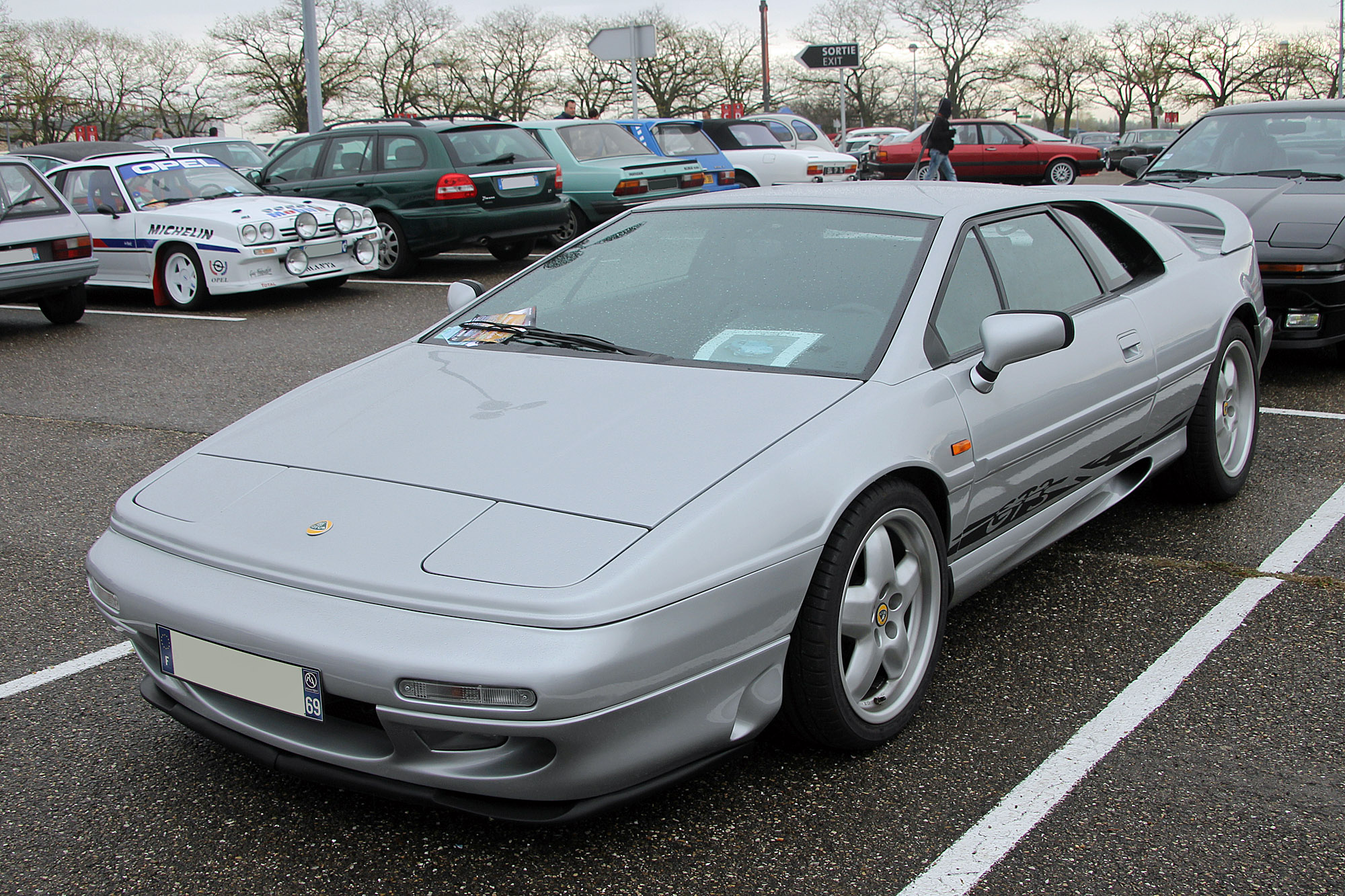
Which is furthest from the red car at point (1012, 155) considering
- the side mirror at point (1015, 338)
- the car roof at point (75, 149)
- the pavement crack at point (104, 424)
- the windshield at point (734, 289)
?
the side mirror at point (1015, 338)

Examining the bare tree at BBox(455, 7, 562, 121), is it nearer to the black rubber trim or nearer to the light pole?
the light pole

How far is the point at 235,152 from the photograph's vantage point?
55.5ft

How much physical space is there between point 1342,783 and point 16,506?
4678mm

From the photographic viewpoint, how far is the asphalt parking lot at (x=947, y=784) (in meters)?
2.18

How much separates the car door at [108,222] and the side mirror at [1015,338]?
29.8ft

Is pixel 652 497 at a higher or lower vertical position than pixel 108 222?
lower

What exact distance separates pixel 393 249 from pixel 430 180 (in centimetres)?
83

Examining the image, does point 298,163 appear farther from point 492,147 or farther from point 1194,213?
point 1194,213

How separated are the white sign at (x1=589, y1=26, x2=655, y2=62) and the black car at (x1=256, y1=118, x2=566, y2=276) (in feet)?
25.8

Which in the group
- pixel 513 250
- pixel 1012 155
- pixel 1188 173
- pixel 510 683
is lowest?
pixel 513 250

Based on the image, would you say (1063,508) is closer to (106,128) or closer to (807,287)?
(807,287)

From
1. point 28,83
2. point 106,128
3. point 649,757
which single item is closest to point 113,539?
point 649,757

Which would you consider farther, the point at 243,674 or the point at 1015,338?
the point at 1015,338

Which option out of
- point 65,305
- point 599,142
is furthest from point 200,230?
point 599,142
